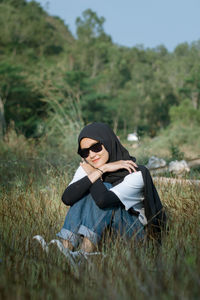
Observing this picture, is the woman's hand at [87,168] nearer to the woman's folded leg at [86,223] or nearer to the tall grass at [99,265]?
the woman's folded leg at [86,223]

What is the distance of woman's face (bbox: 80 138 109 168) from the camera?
2750 mm

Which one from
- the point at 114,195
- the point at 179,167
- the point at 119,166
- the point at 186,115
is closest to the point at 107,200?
the point at 114,195

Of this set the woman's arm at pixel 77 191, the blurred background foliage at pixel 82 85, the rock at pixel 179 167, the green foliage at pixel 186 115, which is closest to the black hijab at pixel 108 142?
the woman's arm at pixel 77 191

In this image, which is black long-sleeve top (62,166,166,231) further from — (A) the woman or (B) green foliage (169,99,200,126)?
(B) green foliage (169,99,200,126)

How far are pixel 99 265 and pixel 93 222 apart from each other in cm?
50

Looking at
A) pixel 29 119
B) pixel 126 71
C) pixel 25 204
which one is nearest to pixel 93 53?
pixel 126 71

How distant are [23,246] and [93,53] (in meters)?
24.5

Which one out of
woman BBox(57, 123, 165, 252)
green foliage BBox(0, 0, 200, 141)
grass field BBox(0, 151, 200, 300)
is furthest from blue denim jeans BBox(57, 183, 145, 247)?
green foliage BBox(0, 0, 200, 141)

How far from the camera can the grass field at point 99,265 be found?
1.44 meters

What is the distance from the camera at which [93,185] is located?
98.0 inches

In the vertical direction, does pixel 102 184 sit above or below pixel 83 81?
below

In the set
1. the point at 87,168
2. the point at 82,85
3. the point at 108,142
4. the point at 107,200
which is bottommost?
the point at 107,200

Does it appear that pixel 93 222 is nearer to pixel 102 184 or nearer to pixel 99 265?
pixel 102 184

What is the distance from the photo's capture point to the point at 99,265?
1907 mm
